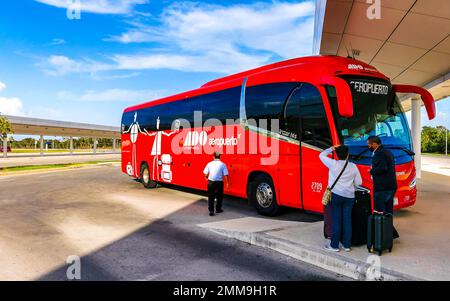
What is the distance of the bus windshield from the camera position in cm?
710

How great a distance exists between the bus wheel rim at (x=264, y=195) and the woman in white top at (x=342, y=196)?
3.24 metres

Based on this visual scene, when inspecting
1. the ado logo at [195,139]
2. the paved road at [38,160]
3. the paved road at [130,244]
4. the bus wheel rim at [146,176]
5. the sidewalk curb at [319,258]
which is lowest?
the paved road at [38,160]

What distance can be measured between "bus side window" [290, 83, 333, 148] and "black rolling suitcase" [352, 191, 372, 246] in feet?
5.64

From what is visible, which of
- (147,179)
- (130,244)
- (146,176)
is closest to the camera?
(130,244)

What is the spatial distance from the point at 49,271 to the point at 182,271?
1912 mm

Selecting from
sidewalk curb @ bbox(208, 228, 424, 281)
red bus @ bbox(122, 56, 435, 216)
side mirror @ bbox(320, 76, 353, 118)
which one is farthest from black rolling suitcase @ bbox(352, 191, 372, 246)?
side mirror @ bbox(320, 76, 353, 118)

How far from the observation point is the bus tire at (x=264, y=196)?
8.79 m

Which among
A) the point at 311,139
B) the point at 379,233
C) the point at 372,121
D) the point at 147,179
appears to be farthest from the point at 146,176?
the point at 379,233

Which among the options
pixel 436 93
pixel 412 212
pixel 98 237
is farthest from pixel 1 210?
pixel 436 93

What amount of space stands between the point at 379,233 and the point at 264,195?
3862 mm

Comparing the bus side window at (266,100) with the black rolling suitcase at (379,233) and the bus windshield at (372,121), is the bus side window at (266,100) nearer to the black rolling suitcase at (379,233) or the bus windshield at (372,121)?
the bus windshield at (372,121)

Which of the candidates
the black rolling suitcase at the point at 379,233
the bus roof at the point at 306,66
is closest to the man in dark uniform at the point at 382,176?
the black rolling suitcase at the point at 379,233

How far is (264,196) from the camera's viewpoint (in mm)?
9000

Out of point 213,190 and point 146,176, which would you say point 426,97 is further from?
point 146,176
